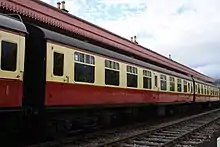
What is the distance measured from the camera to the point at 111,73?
40.9 ft

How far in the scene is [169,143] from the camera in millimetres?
9945

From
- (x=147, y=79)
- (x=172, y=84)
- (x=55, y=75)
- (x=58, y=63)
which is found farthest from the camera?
(x=172, y=84)

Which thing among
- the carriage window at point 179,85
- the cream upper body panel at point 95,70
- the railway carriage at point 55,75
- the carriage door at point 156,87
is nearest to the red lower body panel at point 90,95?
the railway carriage at point 55,75

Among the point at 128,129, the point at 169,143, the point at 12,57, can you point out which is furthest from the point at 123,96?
the point at 12,57

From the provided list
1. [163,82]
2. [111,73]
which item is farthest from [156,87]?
[111,73]

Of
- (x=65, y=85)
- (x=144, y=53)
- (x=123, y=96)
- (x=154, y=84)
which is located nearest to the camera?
(x=65, y=85)

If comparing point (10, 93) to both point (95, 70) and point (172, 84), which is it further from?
point (172, 84)

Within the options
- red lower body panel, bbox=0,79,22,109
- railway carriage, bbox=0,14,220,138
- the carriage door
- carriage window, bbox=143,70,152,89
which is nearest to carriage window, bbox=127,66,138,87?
railway carriage, bbox=0,14,220,138

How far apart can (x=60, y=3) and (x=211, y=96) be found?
23.8 meters

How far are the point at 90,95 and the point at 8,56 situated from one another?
12.6ft

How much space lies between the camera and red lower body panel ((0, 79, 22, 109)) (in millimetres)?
7336

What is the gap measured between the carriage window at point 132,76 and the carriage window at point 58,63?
16.7 ft

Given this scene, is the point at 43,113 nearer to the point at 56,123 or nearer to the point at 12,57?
the point at 56,123

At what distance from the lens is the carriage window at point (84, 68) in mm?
10150
